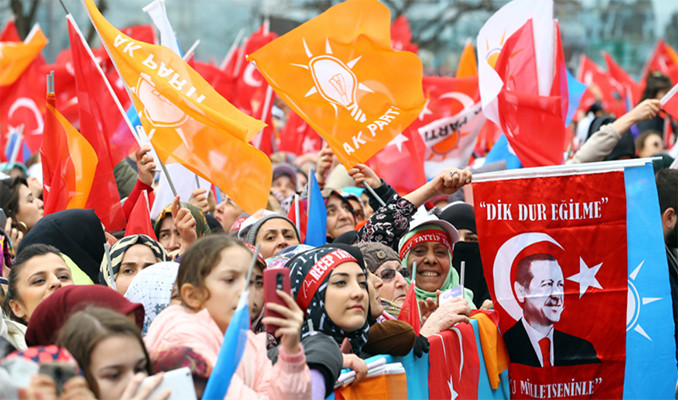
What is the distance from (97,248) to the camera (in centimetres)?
602

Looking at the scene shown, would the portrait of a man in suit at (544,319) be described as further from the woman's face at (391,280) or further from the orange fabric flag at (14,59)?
the orange fabric flag at (14,59)

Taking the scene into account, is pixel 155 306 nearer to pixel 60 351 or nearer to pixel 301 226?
pixel 60 351

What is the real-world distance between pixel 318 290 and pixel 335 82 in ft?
9.26

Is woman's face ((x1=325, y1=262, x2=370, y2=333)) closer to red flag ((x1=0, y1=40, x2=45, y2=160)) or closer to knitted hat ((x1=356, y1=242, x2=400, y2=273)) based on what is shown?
knitted hat ((x1=356, y1=242, x2=400, y2=273))

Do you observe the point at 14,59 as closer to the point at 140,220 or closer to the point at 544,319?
the point at 140,220

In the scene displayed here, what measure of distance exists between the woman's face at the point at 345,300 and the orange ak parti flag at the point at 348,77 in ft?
7.89

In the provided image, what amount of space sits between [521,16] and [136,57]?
3.31 meters

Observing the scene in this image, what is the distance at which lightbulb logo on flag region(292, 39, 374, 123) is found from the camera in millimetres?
6766

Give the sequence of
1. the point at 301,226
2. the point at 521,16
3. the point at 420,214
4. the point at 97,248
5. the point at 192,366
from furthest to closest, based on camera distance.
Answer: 1. the point at 521,16
2. the point at 301,226
3. the point at 420,214
4. the point at 97,248
5. the point at 192,366

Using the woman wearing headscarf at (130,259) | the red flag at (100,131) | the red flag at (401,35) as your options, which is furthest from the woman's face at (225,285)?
the red flag at (401,35)

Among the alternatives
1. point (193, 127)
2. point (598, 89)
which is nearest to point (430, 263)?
point (193, 127)

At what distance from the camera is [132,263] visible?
17.7 feet

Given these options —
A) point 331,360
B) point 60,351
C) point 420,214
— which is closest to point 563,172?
point 420,214

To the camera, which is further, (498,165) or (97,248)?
(498,165)
